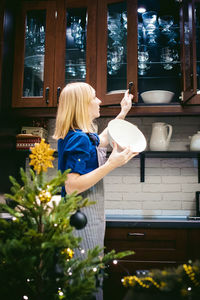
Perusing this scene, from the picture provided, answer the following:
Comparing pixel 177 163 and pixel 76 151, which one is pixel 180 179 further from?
pixel 76 151

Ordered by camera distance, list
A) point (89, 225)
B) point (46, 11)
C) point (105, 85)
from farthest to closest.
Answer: point (46, 11)
point (105, 85)
point (89, 225)

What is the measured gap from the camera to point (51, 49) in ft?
7.95

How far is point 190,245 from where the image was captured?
197 cm

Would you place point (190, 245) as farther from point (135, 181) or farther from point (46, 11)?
point (46, 11)

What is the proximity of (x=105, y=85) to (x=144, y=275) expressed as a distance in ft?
5.74

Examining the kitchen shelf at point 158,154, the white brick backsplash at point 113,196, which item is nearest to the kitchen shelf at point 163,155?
the kitchen shelf at point 158,154

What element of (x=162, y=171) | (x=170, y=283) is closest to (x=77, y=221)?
(x=170, y=283)

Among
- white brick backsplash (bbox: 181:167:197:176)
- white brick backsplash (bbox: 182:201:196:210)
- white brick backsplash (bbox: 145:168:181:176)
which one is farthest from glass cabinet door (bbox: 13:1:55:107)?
white brick backsplash (bbox: 182:201:196:210)

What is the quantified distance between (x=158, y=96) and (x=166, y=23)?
660 millimetres

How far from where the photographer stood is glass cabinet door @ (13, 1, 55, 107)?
2.41 meters

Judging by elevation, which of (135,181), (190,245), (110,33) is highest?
(110,33)

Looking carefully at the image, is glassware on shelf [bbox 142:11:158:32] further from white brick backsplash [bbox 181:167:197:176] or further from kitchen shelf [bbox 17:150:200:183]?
white brick backsplash [bbox 181:167:197:176]

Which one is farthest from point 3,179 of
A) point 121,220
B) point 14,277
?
point 14,277

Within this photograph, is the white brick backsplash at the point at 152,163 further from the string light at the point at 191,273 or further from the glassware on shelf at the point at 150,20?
the string light at the point at 191,273
